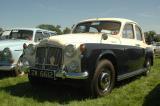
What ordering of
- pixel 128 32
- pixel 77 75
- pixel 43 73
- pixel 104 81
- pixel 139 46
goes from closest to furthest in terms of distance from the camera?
pixel 77 75 < pixel 43 73 < pixel 104 81 < pixel 128 32 < pixel 139 46

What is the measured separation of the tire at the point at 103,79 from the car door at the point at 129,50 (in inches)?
24.6

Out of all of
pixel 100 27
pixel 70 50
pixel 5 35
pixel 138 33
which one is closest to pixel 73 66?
pixel 70 50

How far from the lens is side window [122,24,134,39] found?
8301mm

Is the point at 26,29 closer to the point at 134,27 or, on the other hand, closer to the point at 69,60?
the point at 134,27

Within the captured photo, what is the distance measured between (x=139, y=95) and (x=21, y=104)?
281cm

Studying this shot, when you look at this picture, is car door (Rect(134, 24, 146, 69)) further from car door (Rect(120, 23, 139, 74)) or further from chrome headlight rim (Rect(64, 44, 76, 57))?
chrome headlight rim (Rect(64, 44, 76, 57))

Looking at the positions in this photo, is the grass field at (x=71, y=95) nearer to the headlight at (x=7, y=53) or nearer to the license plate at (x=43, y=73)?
the license plate at (x=43, y=73)

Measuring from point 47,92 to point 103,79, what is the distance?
1461 mm

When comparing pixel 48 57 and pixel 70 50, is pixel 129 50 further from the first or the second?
pixel 48 57

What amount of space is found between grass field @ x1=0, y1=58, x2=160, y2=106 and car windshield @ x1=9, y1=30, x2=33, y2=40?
2130 mm

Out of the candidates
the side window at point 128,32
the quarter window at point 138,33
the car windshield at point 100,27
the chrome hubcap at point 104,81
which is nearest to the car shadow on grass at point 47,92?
the chrome hubcap at point 104,81

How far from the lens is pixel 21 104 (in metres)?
6.11

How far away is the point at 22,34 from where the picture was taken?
1077cm

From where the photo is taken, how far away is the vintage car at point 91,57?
6344 millimetres
